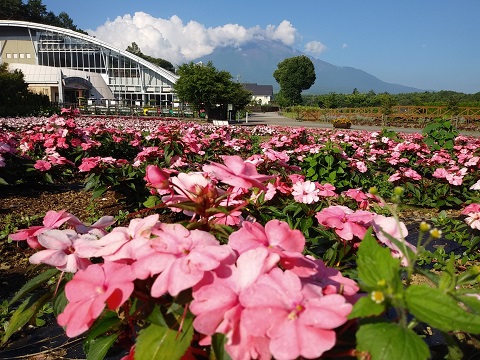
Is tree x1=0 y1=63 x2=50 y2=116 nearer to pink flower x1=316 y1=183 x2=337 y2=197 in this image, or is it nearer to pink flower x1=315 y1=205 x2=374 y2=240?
pink flower x1=316 y1=183 x2=337 y2=197

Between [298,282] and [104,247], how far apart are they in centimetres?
35

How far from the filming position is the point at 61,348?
176cm

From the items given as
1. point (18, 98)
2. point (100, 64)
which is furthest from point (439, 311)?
point (100, 64)

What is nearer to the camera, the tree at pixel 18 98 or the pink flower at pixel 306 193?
the pink flower at pixel 306 193

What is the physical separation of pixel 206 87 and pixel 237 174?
21893mm

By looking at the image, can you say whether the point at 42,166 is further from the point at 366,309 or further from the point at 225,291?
the point at 366,309

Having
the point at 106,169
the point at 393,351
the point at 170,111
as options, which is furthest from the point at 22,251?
the point at 170,111

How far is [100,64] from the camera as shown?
41.7 meters

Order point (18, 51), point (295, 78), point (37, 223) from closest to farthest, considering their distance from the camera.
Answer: point (37, 223)
point (18, 51)
point (295, 78)

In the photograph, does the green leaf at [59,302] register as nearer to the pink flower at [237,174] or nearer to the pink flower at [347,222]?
the pink flower at [237,174]

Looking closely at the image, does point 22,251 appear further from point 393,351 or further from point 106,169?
point 393,351

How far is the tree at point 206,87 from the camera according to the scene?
22047mm

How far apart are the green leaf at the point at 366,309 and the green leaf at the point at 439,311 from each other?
0.14ft

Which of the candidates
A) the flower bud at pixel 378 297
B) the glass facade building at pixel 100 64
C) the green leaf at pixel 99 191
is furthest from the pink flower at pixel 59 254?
the glass facade building at pixel 100 64
